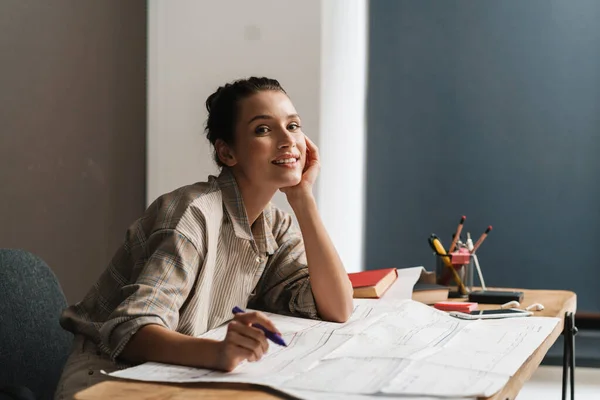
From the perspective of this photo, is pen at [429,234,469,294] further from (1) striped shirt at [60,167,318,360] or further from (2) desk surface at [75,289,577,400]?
(2) desk surface at [75,289,577,400]

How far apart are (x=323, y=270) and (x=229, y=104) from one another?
0.39m

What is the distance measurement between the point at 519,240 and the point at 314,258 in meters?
2.30

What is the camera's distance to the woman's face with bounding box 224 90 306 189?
62.2 inches

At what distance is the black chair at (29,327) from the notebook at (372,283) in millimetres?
662

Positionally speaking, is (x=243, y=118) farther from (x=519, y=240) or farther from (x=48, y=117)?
(x=519, y=240)

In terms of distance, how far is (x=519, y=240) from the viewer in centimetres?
370

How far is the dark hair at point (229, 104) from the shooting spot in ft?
5.37

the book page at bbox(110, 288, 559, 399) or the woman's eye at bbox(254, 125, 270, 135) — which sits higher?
the woman's eye at bbox(254, 125, 270, 135)

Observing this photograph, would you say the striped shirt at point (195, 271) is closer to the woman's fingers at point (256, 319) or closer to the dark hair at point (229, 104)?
the dark hair at point (229, 104)

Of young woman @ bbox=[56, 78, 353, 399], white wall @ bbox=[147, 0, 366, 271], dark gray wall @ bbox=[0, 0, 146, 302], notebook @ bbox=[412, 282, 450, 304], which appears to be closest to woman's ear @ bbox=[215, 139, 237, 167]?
young woman @ bbox=[56, 78, 353, 399]

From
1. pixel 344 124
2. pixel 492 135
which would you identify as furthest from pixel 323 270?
pixel 492 135

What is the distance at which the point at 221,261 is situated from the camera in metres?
1.51

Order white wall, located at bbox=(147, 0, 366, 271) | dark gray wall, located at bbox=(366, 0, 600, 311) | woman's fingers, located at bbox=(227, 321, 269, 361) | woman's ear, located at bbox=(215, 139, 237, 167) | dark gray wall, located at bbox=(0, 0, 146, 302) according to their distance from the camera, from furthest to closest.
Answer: dark gray wall, located at bbox=(366, 0, 600, 311)
white wall, located at bbox=(147, 0, 366, 271)
dark gray wall, located at bbox=(0, 0, 146, 302)
woman's ear, located at bbox=(215, 139, 237, 167)
woman's fingers, located at bbox=(227, 321, 269, 361)

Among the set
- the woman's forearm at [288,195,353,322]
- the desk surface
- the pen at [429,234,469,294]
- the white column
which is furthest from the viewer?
the white column
